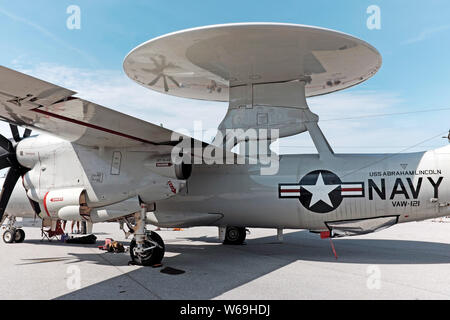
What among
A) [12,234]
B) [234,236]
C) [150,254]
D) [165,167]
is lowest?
[234,236]

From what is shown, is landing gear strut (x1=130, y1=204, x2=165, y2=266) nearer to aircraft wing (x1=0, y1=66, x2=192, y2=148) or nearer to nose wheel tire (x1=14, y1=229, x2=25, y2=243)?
aircraft wing (x1=0, y1=66, x2=192, y2=148)

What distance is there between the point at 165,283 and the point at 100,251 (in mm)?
5442

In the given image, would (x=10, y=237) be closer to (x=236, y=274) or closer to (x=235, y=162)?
(x=235, y=162)

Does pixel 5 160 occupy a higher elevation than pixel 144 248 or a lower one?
higher

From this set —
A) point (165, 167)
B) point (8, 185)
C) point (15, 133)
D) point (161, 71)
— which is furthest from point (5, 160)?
point (161, 71)

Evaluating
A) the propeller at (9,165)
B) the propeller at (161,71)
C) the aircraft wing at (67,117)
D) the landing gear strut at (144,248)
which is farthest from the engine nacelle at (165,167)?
the propeller at (9,165)

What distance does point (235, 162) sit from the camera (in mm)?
10695

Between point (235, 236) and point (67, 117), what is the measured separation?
328 inches

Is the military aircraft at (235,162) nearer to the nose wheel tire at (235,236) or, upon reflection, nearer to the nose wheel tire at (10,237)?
the nose wheel tire at (235,236)

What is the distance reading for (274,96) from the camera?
1155 cm

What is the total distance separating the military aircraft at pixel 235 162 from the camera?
9.04m

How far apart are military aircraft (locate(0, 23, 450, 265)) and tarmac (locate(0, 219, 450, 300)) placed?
105 centimetres
